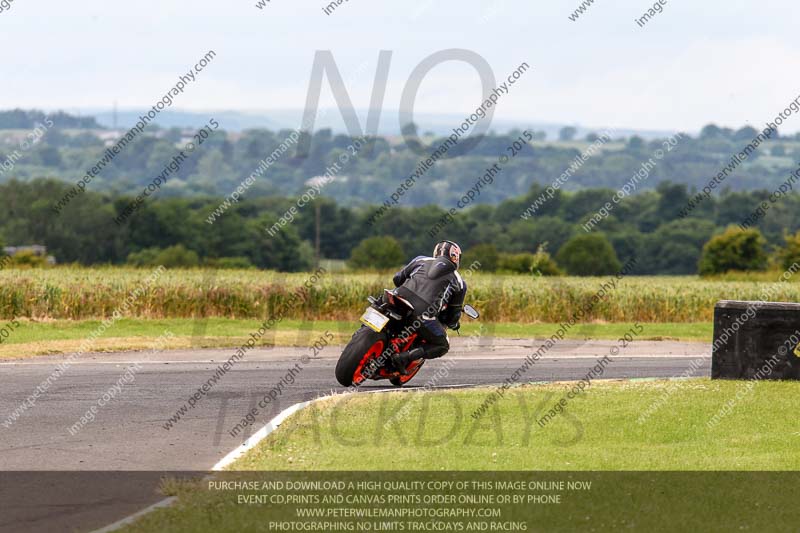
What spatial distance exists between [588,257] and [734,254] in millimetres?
19857

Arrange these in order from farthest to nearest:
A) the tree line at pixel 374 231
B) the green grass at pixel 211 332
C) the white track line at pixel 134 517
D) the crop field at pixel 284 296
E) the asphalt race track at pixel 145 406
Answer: the tree line at pixel 374 231 → the crop field at pixel 284 296 → the green grass at pixel 211 332 → the asphalt race track at pixel 145 406 → the white track line at pixel 134 517

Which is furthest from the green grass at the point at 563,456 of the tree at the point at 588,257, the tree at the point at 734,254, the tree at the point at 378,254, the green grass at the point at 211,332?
the tree at the point at 588,257

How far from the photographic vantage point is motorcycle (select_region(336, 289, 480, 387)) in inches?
581

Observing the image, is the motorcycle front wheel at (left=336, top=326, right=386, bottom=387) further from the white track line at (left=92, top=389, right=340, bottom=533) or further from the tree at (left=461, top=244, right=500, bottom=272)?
the tree at (left=461, top=244, right=500, bottom=272)

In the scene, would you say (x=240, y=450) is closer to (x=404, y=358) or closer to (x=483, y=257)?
(x=404, y=358)

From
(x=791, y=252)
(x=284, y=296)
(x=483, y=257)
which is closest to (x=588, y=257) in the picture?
(x=483, y=257)

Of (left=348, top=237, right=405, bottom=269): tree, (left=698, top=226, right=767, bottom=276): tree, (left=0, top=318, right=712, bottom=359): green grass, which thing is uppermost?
(left=0, top=318, right=712, bottom=359): green grass

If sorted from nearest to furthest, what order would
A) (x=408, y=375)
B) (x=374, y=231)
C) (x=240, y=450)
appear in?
(x=240, y=450) → (x=408, y=375) → (x=374, y=231)

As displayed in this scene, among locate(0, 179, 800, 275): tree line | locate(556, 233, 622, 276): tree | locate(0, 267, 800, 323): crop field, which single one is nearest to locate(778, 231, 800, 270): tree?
locate(0, 179, 800, 275): tree line

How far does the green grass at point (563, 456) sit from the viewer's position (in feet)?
28.6

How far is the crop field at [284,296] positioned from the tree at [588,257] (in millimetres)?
73094

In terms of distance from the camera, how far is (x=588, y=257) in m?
111

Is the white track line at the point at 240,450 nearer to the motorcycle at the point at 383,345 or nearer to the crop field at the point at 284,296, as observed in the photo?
the motorcycle at the point at 383,345

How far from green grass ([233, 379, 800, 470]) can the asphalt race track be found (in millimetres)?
846
